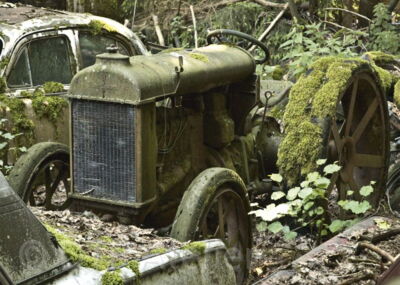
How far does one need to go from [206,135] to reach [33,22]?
7.69 feet

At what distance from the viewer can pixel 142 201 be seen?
18.4 ft

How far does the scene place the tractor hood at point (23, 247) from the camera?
9.52ft

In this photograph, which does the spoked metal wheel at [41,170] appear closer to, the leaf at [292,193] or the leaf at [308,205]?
the leaf at [292,193]

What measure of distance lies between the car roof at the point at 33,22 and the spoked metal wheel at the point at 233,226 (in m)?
2.83

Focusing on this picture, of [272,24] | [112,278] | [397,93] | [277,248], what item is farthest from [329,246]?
[272,24]

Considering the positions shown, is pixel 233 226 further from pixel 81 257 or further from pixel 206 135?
pixel 81 257

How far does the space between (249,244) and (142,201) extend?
3.62ft

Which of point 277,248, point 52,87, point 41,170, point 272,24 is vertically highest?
point 52,87

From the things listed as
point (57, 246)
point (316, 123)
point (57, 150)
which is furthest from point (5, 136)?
point (57, 246)

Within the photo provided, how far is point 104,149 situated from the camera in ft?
18.5

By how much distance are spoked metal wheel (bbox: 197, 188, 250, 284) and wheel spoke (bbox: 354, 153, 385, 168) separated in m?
1.74

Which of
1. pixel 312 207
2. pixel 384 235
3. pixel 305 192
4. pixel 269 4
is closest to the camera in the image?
pixel 384 235

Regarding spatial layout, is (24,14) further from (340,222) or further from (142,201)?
(340,222)

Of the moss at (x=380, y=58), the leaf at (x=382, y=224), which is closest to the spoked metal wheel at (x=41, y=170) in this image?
the leaf at (x=382, y=224)
